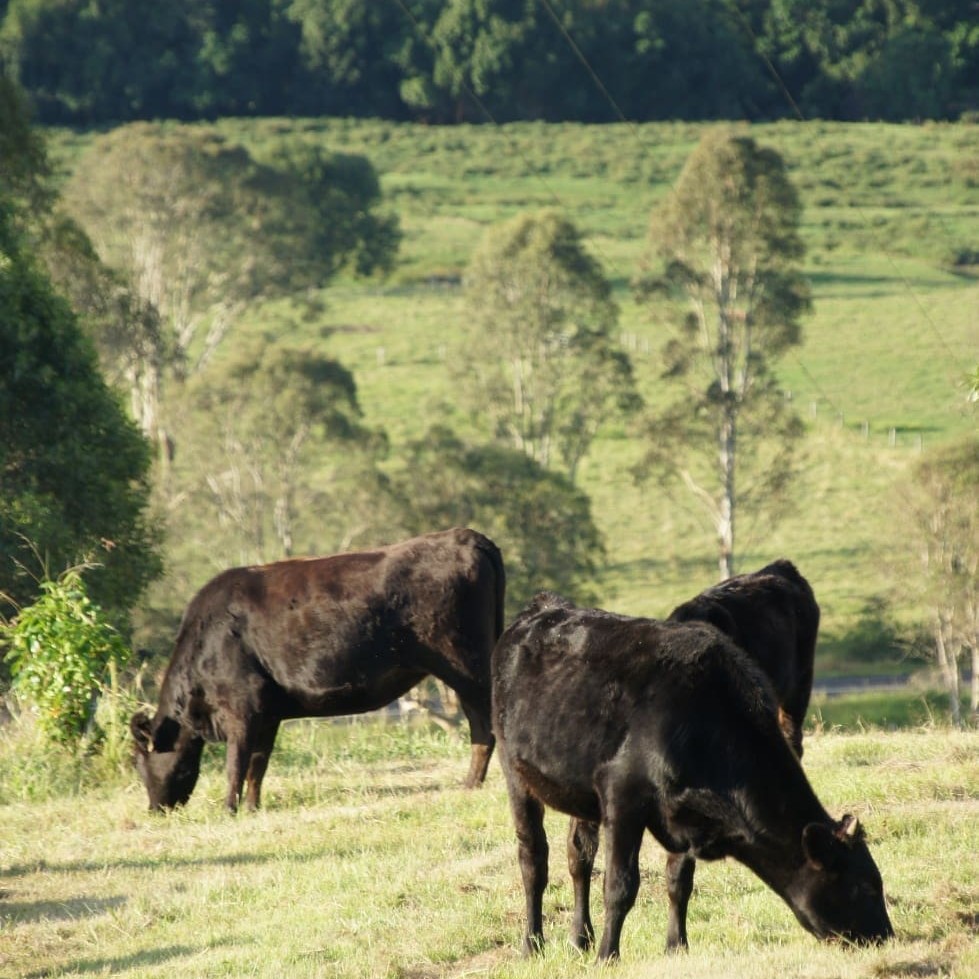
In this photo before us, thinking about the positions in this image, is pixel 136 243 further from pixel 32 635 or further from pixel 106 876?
pixel 106 876

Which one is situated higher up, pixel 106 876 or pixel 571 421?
pixel 106 876

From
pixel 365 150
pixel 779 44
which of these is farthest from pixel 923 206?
pixel 365 150

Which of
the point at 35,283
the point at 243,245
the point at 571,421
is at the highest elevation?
the point at 35,283

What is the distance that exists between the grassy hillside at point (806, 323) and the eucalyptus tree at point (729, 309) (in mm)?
4107

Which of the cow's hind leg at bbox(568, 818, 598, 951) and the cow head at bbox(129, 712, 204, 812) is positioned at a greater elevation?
the cow's hind leg at bbox(568, 818, 598, 951)

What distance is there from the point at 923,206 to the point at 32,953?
326 feet

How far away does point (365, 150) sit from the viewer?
118 metres

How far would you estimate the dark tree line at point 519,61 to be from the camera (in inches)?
4569

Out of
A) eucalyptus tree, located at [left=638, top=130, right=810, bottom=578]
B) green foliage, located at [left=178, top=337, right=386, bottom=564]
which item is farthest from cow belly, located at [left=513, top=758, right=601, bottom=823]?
eucalyptus tree, located at [left=638, top=130, right=810, bottom=578]

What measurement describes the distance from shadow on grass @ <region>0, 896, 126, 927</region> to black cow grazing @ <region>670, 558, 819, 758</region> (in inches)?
147

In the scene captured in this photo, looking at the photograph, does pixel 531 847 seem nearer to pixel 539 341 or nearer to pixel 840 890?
pixel 840 890

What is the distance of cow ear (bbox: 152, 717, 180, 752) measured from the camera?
1334 cm

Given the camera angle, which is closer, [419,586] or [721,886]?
[721,886]

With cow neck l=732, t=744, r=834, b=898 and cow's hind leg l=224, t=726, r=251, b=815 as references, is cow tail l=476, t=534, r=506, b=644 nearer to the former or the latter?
cow's hind leg l=224, t=726, r=251, b=815
